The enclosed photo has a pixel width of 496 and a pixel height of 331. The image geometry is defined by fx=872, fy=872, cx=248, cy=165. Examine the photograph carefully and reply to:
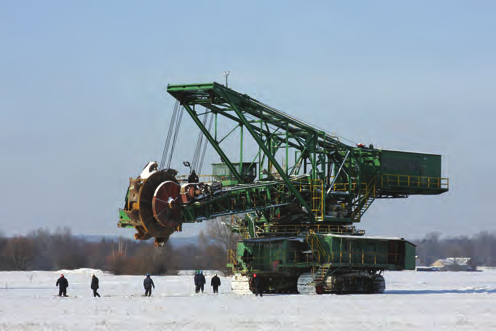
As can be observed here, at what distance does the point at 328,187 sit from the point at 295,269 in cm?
589

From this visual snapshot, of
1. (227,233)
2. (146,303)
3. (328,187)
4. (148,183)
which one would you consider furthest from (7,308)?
(227,233)

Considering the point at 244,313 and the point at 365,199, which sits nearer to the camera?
the point at 244,313

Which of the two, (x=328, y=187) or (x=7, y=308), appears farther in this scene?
(x=328, y=187)

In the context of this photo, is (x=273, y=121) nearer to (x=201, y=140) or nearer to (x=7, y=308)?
(x=201, y=140)

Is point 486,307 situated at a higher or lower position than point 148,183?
lower

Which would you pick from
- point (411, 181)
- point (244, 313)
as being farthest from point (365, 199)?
point (244, 313)

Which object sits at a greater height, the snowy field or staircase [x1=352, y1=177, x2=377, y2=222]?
staircase [x1=352, y1=177, x2=377, y2=222]

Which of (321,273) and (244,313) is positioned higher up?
(321,273)

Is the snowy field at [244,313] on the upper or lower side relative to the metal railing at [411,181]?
lower

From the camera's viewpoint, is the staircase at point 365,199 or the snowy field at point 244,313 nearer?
the snowy field at point 244,313

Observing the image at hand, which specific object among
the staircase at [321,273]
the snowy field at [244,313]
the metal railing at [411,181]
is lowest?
the snowy field at [244,313]

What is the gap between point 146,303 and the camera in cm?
3953

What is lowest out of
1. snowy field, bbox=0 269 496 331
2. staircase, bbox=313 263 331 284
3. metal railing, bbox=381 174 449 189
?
snowy field, bbox=0 269 496 331

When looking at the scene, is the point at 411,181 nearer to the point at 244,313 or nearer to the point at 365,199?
the point at 365,199
